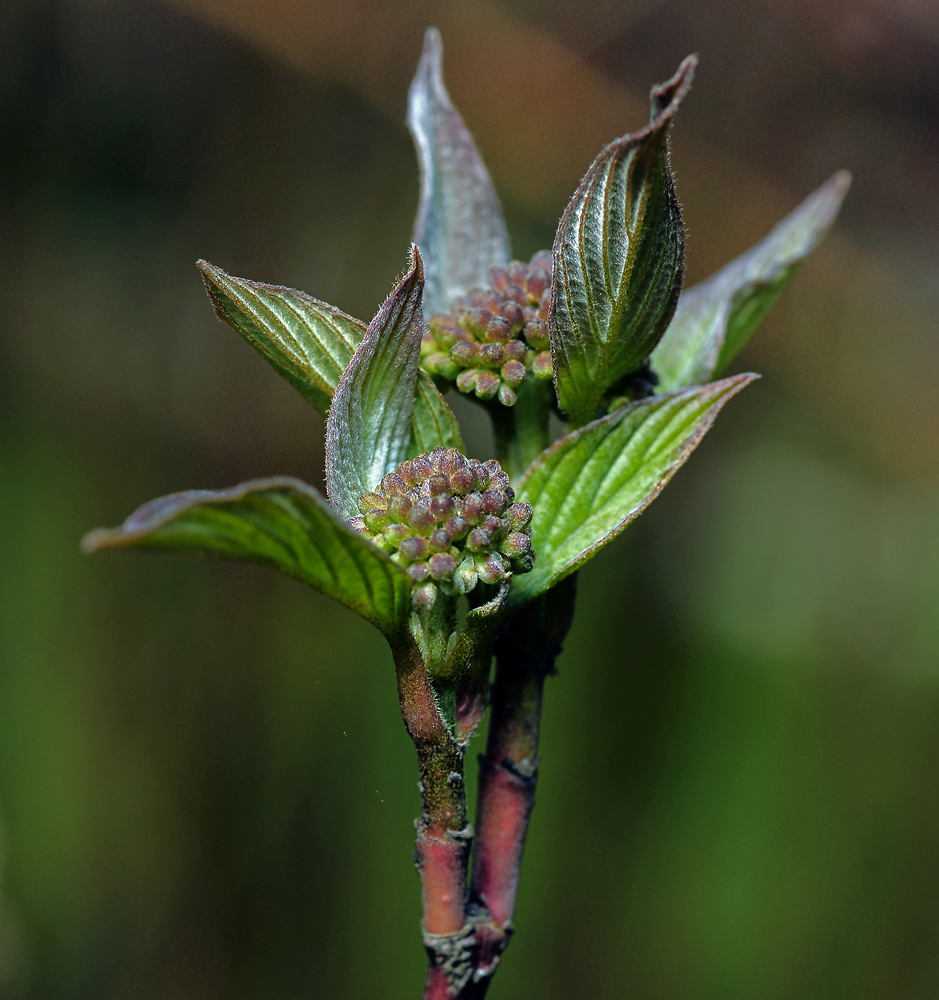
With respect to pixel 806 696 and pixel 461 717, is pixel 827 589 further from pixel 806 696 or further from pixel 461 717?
pixel 461 717

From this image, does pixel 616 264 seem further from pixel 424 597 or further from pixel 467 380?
pixel 424 597

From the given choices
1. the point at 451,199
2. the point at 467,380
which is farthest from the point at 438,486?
the point at 451,199

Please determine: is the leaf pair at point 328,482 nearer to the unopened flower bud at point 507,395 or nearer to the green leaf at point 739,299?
the unopened flower bud at point 507,395

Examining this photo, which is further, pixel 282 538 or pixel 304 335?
pixel 304 335

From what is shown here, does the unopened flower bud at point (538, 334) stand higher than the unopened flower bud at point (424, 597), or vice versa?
the unopened flower bud at point (538, 334)

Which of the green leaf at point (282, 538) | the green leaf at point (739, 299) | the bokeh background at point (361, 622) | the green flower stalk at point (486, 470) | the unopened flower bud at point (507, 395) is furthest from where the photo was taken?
the bokeh background at point (361, 622)

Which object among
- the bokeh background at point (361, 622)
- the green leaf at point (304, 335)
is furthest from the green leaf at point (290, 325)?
the bokeh background at point (361, 622)

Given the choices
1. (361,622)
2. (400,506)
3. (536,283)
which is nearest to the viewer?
(400,506)

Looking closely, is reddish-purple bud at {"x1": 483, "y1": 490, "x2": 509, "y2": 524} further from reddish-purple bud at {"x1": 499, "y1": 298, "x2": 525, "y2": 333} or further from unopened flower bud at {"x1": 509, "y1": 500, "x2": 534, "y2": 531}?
reddish-purple bud at {"x1": 499, "y1": 298, "x2": 525, "y2": 333}

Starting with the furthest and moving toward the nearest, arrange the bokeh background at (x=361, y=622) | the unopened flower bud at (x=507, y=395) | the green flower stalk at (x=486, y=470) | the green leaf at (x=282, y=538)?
1. the bokeh background at (x=361, y=622)
2. the unopened flower bud at (x=507, y=395)
3. the green flower stalk at (x=486, y=470)
4. the green leaf at (x=282, y=538)
